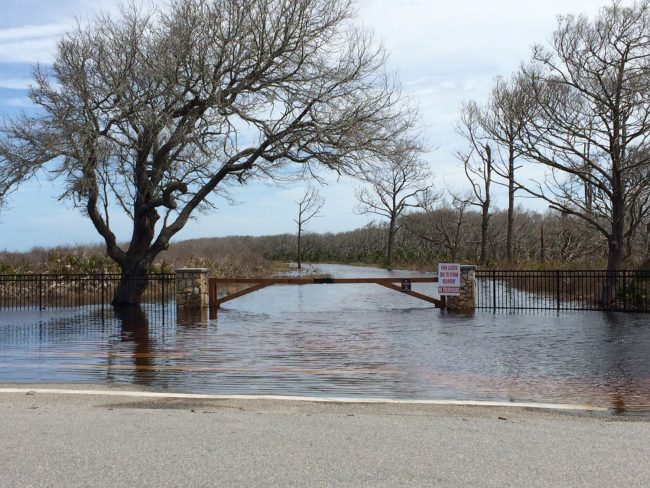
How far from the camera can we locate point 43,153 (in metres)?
21.1

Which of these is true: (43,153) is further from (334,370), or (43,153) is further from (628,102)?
(628,102)

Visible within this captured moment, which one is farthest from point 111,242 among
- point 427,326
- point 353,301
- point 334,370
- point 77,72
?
point 334,370

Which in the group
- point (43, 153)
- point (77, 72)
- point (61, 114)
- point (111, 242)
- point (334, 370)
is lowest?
point (334, 370)

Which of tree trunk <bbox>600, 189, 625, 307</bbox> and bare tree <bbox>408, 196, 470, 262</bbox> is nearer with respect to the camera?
tree trunk <bbox>600, 189, 625, 307</bbox>

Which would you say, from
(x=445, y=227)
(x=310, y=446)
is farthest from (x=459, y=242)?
(x=310, y=446)

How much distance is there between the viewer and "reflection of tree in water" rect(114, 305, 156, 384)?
11.3 m

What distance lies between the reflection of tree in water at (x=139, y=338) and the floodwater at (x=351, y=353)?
0.03 meters

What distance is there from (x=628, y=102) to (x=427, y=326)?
424 inches

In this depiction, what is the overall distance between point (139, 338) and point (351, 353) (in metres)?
5.66

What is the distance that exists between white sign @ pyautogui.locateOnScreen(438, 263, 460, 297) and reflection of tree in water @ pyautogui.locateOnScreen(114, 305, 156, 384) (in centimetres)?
959

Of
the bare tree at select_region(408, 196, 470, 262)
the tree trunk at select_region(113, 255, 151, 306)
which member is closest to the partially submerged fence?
the tree trunk at select_region(113, 255, 151, 306)

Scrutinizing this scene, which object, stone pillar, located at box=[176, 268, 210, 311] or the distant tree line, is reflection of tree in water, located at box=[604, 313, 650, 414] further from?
the distant tree line

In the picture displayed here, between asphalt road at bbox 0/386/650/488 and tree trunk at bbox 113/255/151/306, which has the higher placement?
tree trunk at bbox 113/255/151/306

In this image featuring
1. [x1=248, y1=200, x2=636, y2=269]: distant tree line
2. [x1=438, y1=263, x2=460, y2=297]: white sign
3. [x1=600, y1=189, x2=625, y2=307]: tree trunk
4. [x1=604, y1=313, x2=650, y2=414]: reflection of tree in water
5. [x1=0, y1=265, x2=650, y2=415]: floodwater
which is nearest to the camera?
[x1=604, y1=313, x2=650, y2=414]: reflection of tree in water
